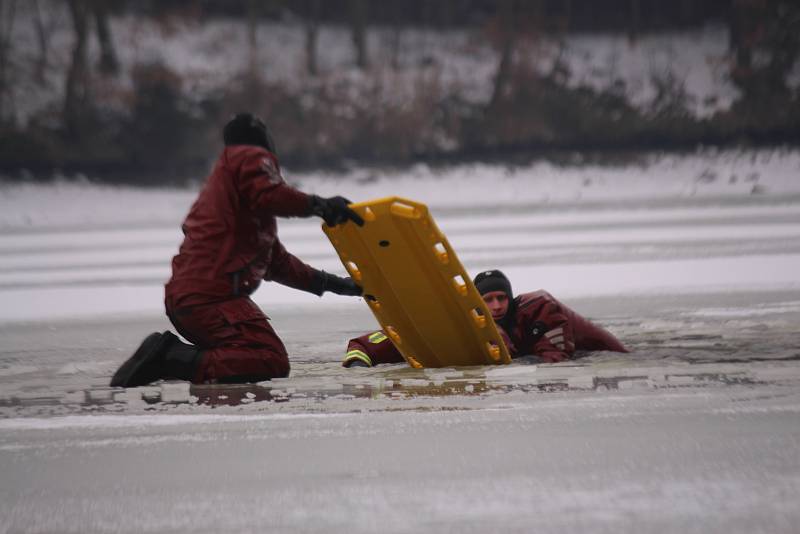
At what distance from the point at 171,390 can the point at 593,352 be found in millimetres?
2095

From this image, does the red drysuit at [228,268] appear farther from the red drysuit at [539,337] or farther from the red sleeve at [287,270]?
the red drysuit at [539,337]

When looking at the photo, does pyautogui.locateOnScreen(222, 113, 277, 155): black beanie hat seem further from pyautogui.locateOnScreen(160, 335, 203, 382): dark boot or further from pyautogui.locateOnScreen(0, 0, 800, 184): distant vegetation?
pyautogui.locateOnScreen(0, 0, 800, 184): distant vegetation

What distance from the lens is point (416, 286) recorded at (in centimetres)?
526

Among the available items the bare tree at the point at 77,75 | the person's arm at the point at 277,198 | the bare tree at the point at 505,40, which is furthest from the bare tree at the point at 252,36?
the person's arm at the point at 277,198

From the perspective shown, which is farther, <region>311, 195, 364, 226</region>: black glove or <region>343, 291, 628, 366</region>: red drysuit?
<region>343, 291, 628, 366</region>: red drysuit

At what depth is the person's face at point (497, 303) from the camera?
17.9 ft

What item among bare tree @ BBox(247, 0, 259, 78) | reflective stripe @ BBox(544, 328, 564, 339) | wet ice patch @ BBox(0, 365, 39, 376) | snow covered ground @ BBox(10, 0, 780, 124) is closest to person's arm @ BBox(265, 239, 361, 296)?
reflective stripe @ BBox(544, 328, 564, 339)

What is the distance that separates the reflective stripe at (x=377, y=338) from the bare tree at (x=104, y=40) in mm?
→ 19270

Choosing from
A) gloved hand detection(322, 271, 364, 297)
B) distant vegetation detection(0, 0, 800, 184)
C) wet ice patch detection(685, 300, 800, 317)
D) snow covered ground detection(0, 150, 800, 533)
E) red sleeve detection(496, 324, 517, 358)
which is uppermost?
distant vegetation detection(0, 0, 800, 184)

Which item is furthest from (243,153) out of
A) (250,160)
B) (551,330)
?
(551,330)

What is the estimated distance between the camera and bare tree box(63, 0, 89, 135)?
2309 cm

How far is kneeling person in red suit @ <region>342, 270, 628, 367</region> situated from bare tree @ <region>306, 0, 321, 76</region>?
1843cm

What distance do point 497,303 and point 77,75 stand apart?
19.9 m

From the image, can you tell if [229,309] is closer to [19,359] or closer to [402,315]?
[402,315]
